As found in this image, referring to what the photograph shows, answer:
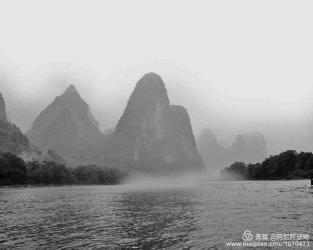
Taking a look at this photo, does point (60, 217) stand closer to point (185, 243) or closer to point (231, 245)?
point (185, 243)

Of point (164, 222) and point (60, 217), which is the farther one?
point (60, 217)

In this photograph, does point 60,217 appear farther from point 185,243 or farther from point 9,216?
point 185,243

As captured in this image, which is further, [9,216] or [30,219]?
[9,216]

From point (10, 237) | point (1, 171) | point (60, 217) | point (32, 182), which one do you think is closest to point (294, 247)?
point (10, 237)

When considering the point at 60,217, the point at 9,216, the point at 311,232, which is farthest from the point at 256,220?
the point at 9,216

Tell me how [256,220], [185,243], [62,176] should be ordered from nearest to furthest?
[185,243]
[256,220]
[62,176]

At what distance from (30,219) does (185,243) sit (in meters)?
21.7

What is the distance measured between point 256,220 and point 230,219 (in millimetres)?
2613

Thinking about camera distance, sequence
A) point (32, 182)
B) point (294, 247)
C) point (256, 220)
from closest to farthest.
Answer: point (294, 247), point (256, 220), point (32, 182)

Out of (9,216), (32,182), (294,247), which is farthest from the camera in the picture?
(32,182)

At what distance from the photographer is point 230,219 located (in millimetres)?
36781

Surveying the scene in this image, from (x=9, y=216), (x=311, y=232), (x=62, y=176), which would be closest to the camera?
(x=311, y=232)

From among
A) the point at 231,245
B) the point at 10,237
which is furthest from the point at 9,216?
the point at 231,245

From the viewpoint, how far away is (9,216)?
4328 cm
